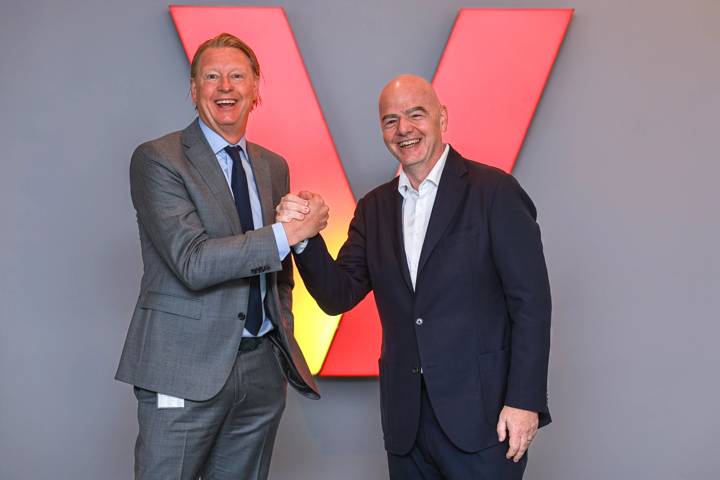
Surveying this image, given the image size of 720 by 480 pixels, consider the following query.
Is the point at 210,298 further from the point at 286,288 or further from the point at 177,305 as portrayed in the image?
the point at 286,288

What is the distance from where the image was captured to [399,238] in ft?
7.09

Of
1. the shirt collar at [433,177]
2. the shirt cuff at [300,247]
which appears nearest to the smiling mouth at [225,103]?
the shirt cuff at [300,247]

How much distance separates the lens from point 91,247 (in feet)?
10.2

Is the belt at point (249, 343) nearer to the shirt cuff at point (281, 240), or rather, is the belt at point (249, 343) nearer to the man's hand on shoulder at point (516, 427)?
the shirt cuff at point (281, 240)

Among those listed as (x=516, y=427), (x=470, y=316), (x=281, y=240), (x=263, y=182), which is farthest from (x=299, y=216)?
(x=516, y=427)

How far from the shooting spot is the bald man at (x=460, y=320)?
6.45 ft

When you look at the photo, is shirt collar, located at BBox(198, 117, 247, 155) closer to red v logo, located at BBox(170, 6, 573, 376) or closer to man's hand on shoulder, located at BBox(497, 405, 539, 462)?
red v logo, located at BBox(170, 6, 573, 376)

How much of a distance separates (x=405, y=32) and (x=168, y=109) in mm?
1102

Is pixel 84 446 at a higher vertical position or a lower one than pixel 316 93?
lower

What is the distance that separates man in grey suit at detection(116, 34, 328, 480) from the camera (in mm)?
1975

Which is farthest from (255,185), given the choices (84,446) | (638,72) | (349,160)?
(638,72)

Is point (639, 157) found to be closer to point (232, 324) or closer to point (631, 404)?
point (631, 404)

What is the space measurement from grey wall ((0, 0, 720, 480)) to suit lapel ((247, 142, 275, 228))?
0.91 metres

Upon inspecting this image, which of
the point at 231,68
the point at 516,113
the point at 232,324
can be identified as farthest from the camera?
the point at 516,113
